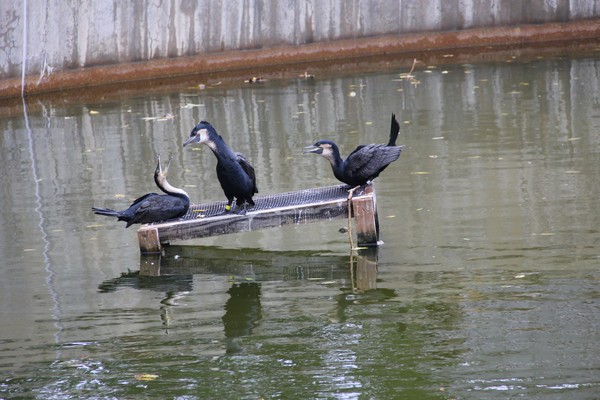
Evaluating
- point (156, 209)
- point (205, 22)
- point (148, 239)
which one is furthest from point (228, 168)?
point (205, 22)

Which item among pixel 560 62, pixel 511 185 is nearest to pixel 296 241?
pixel 511 185

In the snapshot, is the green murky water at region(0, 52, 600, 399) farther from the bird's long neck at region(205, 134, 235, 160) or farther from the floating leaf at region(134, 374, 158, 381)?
the bird's long neck at region(205, 134, 235, 160)

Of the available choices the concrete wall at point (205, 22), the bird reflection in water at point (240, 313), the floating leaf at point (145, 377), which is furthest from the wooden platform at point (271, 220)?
the concrete wall at point (205, 22)

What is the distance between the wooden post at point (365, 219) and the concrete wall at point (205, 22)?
10.5 meters

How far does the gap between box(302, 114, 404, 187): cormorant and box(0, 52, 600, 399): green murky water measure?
0.51 meters

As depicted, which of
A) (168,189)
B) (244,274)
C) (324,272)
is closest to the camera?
(324,272)

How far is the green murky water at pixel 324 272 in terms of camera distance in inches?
225

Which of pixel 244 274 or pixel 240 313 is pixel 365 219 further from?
pixel 240 313

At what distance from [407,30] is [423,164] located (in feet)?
29.9

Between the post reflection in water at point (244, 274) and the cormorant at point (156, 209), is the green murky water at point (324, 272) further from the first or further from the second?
the cormorant at point (156, 209)

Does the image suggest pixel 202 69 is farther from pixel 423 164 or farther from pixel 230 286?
pixel 230 286

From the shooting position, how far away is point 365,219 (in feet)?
26.8

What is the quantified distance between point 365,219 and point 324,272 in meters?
0.64

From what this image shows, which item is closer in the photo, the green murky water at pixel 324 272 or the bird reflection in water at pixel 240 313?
the green murky water at pixel 324 272
